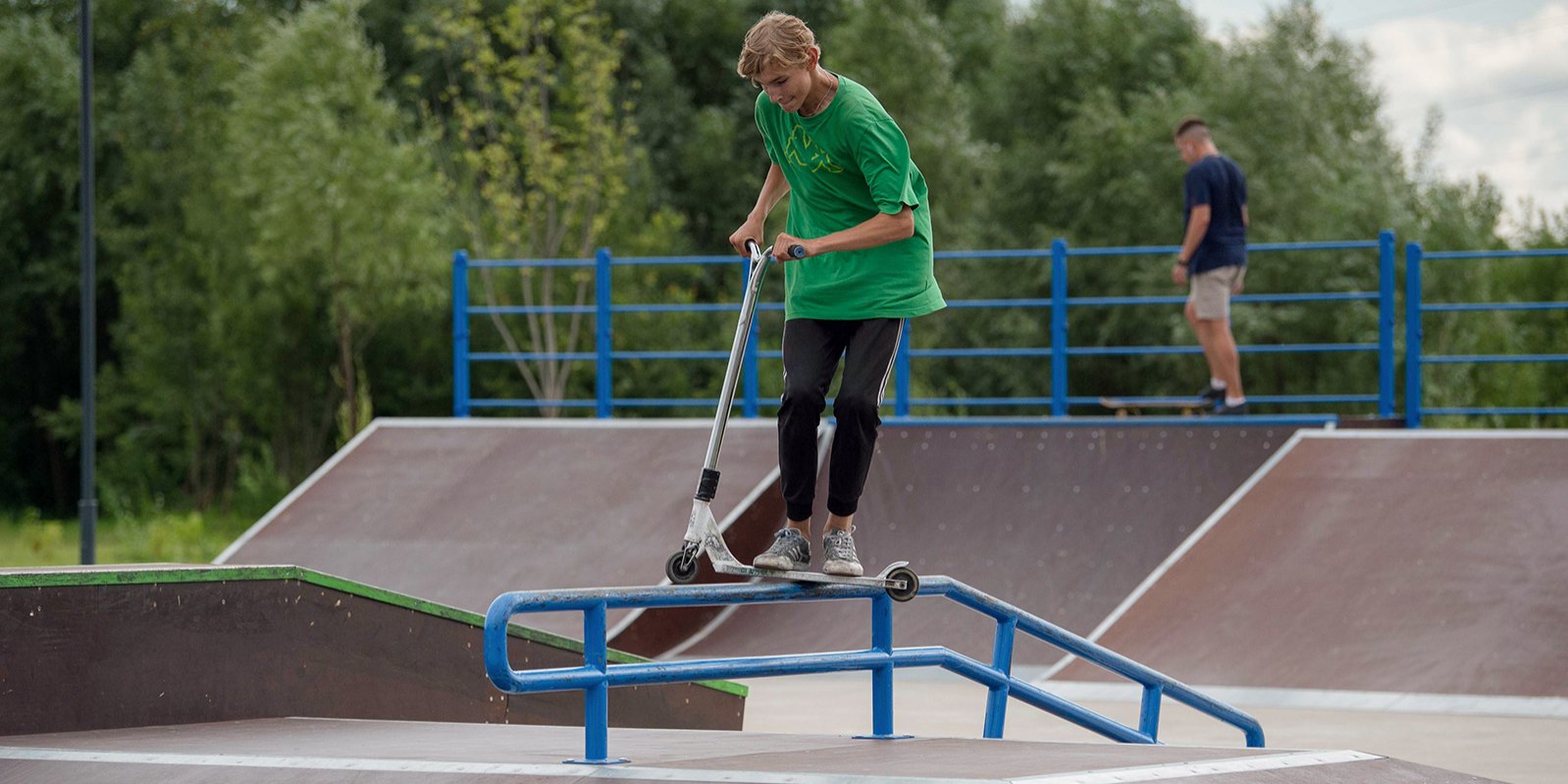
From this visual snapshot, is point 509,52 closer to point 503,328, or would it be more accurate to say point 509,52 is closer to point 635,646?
point 503,328

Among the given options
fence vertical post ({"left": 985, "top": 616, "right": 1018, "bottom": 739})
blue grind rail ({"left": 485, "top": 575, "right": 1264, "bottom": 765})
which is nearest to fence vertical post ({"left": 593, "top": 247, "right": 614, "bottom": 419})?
blue grind rail ({"left": 485, "top": 575, "right": 1264, "bottom": 765})

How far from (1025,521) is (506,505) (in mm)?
3506

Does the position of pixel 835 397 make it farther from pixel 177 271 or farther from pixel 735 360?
pixel 177 271

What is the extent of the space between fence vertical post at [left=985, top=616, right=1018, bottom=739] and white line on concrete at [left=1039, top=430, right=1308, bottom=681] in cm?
390

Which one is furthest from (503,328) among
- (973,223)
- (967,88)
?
(967,88)

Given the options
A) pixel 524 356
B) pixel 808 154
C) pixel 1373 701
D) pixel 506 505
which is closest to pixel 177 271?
pixel 524 356

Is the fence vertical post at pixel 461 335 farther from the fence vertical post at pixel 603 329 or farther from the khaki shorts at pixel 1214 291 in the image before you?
the khaki shorts at pixel 1214 291

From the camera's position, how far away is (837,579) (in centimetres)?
493

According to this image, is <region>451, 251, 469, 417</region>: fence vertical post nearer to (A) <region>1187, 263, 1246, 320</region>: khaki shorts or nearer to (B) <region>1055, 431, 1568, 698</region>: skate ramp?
(A) <region>1187, 263, 1246, 320</region>: khaki shorts

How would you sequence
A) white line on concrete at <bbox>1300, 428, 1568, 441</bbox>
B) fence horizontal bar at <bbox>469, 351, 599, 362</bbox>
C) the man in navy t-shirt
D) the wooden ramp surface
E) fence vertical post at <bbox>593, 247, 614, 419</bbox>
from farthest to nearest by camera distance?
fence horizontal bar at <bbox>469, 351, 599, 362</bbox> < fence vertical post at <bbox>593, 247, 614, 419</bbox> < the man in navy t-shirt < white line on concrete at <bbox>1300, 428, 1568, 441</bbox> < the wooden ramp surface

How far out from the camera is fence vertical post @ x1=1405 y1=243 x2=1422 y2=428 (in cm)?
1154

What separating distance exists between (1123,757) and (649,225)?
3057 centimetres

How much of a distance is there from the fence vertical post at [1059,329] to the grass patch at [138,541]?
38.0ft

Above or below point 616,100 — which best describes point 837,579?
below
